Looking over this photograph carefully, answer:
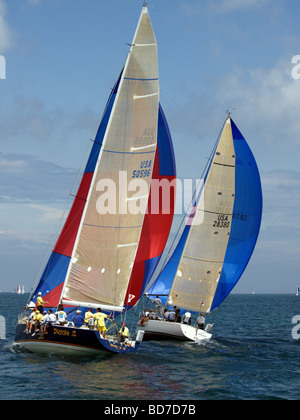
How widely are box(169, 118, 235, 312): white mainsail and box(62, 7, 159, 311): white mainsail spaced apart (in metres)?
8.72

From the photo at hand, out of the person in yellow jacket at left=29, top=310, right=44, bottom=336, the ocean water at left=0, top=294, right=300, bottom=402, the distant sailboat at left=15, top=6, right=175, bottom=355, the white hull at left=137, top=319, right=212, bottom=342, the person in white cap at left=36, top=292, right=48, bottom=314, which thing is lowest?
the ocean water at left=0, top=294, right=300, bottom=402

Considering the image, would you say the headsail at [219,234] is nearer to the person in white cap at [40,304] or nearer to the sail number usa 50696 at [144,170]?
the sail number usa 50696 at [144,170]

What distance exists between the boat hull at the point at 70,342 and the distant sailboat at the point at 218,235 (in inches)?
423

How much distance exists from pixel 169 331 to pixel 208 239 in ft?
20.2

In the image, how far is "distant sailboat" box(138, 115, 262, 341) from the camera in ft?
102

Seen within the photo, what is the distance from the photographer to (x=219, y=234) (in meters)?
31.6

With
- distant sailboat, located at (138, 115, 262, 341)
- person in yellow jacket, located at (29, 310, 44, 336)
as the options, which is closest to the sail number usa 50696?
person in yellow jacket, located at (29, 310, 44, 336)

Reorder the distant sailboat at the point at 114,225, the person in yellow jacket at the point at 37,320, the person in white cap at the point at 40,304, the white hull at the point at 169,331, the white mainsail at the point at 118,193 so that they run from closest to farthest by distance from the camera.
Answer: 1. the person in yellow jacket at the point at 37,320
2. the distant sailboat at the point at 114,225
3. the white mainsail at the point at 118,193
4. the person in white cap at the point at 40,304
5. the white hull at the point at 169,331

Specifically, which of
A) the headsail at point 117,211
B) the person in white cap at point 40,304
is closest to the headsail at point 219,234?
the headsail at point 117,211

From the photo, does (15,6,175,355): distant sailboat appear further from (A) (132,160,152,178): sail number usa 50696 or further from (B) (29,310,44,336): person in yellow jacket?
(B) (29,310,44,336): person in yellow jacket

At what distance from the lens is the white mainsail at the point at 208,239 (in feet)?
102

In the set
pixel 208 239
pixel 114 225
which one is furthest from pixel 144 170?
pixel 208 239
